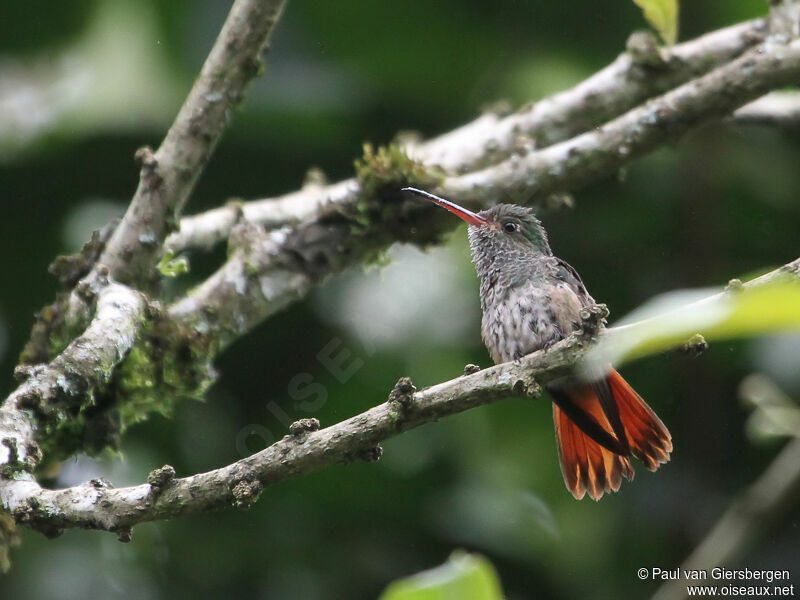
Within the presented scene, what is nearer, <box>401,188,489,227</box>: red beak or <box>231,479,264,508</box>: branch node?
<box>231,479,264,508</box>: branch node

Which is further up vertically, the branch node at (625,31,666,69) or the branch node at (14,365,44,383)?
the branch node at (625,31,666,69)

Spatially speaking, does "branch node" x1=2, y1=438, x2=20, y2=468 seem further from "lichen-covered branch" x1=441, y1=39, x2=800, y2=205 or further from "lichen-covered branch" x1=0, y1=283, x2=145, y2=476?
"lichen-covered branch" x1=441, y1=39, x2=800, y2=205

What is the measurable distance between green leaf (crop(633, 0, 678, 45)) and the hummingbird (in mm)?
1018

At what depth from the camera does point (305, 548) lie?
5262 millimetres

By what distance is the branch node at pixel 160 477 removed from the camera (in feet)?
7.66

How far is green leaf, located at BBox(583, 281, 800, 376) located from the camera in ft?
3.45

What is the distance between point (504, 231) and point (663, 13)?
1.21m

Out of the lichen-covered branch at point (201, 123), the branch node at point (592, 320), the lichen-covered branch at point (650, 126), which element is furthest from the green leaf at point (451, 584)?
the lichen-covered branch at point (650, 126)

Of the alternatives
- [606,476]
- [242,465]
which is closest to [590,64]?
[606,476]

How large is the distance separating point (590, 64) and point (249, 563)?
379 centimetres

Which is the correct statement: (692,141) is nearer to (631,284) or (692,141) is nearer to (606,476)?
(631,284)

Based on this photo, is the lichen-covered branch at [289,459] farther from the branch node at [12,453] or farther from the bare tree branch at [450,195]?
the bare tree branch at [450,195]

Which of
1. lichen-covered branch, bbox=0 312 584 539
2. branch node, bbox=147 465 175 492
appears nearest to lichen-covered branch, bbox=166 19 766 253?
lichen-covered branch, bbox=0 312 584 539

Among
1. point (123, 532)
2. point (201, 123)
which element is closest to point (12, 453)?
point (123, 532)
